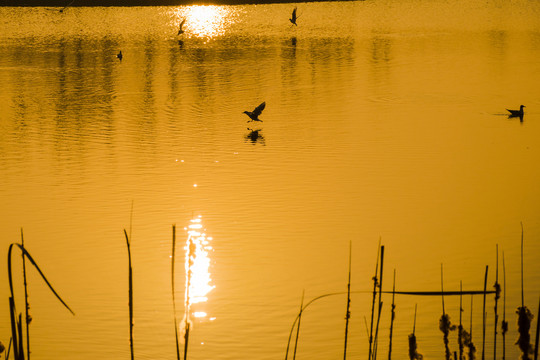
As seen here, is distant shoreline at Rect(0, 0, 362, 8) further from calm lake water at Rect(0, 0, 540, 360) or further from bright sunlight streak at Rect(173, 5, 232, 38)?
calm lake water at Rect(0, 0, 540, 360)

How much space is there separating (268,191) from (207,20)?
33.0 m

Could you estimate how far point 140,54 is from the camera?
27.8 metres

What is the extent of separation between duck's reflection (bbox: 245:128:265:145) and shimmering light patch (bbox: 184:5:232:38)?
1991 centimetres

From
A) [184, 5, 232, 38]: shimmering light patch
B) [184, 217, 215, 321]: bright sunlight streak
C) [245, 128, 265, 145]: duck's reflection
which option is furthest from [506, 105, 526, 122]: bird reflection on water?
[184, 5, 232, 38]: shimmering light patch

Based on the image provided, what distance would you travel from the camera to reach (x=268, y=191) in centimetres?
1094

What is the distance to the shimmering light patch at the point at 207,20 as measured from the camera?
3634 cm

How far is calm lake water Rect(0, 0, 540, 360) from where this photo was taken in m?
7.21

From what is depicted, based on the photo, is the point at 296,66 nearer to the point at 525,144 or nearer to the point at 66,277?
the point at 525,144

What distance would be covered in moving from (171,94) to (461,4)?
96.7 feet

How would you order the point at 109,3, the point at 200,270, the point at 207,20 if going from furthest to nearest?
the point at 109,3 → the point at 207,20 → the point at 200,270

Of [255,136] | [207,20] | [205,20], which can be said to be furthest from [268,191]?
[205,20]

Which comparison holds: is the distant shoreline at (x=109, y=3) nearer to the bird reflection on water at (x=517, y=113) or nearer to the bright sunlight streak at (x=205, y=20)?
the bright sunlight streak at (x=205, y=20)

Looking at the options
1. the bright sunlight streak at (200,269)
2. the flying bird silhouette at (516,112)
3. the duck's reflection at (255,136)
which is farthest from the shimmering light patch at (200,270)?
the flying bird silhouette at (516,112)

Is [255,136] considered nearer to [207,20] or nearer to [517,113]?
[517,113]
